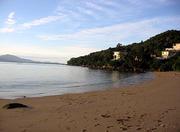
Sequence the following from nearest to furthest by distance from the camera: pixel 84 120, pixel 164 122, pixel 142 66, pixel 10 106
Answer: pixel 164 122 < pixel 84 120 < pixel 10 106 < pixel 142 66

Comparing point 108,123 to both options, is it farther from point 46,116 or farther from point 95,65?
point 95,65

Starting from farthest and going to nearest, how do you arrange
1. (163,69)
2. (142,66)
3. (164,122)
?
(142,66), (163,69), (164,122)

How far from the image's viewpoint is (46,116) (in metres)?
7.38

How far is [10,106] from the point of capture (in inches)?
349

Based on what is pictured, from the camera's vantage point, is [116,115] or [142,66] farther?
[142,66]

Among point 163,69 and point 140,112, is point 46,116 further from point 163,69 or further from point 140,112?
point 163,69

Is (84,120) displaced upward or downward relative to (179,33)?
downward

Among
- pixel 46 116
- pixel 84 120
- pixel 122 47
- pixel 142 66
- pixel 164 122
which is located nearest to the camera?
pixel 164 122

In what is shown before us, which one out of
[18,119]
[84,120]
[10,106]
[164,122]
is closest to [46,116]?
[18,119]

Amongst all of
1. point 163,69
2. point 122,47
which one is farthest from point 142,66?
point 122,47

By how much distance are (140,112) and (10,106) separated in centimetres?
719

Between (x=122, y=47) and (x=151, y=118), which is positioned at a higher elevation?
(x=122, y=47)

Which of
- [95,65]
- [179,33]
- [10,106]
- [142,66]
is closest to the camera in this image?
[10,106]

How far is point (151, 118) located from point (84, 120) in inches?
116
